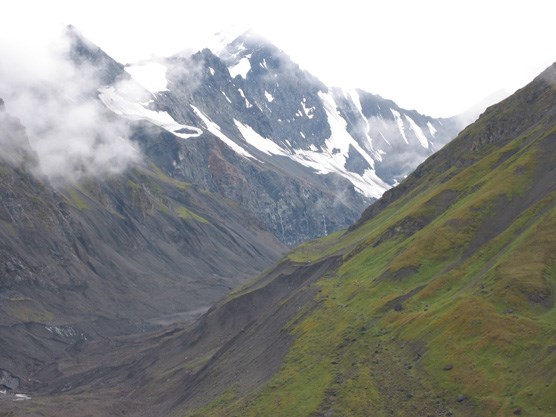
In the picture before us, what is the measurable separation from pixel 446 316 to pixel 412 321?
6104 millimetres

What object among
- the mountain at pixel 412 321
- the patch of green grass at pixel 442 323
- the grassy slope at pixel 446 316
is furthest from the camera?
the mountain at pixel 412 321

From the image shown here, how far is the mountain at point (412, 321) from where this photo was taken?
3034 inches

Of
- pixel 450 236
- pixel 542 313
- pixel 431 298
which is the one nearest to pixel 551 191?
pixel 450 236

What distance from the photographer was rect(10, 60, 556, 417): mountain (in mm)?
77062

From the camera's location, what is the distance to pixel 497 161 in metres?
140

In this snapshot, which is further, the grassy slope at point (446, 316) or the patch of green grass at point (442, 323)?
the grassy slope at point (446, 316)

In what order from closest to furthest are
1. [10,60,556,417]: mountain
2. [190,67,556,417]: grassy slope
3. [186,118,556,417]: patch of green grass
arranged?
[186,118,556,417]: patch of green grass < [190,67,556,417]: grassy slope < [10,60,556,417]: mountain

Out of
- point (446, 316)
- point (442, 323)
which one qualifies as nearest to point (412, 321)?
point (446, 316)

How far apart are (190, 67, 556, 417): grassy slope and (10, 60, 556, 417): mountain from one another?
230 mm

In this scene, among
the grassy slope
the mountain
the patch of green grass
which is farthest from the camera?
the mountain

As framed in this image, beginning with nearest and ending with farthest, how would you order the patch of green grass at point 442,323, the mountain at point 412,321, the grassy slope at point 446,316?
1. the patch of green grass at point 442,323
2. the grassy slope at point 446,316
3. the mountain at point 412,321

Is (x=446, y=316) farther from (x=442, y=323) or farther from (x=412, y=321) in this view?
(x=412, y=321)

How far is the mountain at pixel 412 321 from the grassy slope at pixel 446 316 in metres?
0.23

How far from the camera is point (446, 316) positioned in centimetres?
8788
